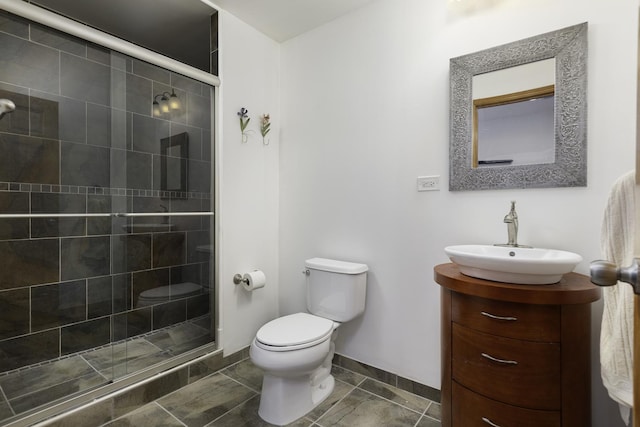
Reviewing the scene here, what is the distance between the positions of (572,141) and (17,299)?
10.3ft

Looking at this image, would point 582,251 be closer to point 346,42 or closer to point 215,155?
point 346,42

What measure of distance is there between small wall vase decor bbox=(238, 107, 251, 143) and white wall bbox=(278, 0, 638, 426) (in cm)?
33

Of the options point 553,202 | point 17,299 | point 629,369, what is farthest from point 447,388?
point 17,299

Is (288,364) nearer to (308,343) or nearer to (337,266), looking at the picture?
(308,343)

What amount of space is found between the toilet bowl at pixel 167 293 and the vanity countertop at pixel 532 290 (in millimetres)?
1736

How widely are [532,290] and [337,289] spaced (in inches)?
42.5

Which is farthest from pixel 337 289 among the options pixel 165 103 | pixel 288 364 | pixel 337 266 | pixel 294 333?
pixel 165 103

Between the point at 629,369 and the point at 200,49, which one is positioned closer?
the point at 629,369

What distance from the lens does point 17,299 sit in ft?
6.16

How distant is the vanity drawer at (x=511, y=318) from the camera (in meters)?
1.12

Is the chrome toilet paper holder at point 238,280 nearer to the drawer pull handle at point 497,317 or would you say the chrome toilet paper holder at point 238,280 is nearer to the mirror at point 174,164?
the mirror at point 174,164

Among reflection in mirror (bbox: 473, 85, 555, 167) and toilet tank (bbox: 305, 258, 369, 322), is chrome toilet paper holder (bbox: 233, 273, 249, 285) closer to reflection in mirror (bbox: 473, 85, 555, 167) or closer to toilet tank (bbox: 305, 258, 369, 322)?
toilet tank (bbox: 305, 258, 369, 322)

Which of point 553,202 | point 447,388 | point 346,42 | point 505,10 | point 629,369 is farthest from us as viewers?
point 346,42

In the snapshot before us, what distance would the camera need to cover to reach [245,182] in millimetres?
2287
